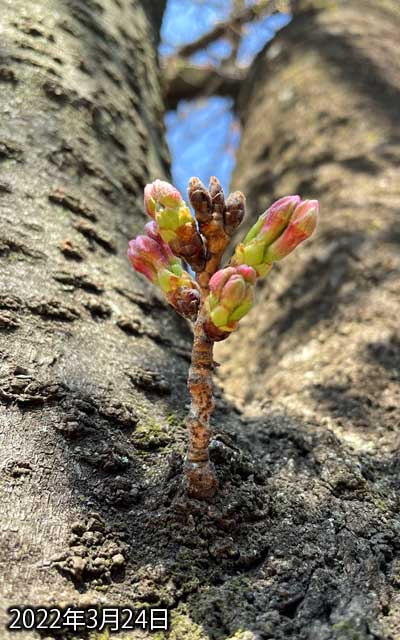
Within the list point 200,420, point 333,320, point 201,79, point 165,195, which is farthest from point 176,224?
point 201,79

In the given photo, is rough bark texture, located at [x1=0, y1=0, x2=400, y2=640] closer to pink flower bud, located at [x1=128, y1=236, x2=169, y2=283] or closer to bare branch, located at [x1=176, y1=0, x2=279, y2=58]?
pink flower bud, located at [x1=128, y1=236, x2=169, y2=283]

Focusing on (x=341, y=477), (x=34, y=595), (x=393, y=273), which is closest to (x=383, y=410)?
(x=341, y=477)

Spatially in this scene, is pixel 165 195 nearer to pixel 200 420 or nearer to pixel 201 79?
pixel 200 420

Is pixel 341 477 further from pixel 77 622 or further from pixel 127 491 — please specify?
pixel 77 622

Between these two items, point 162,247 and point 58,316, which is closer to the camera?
point 162,247

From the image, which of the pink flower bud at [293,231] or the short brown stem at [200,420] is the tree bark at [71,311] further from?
the pink flower bud at [293,231]

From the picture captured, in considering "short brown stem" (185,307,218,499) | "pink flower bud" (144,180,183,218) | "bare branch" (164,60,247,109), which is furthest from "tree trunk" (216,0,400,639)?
"bare branch" (164,60,247,109)
